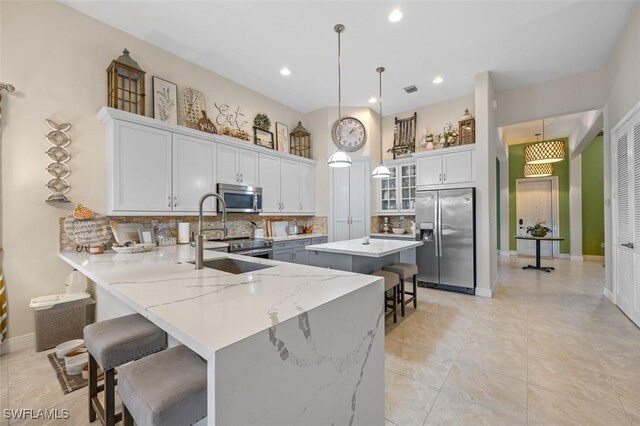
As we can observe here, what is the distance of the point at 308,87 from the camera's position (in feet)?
14.8

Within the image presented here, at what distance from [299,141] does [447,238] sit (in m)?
3.24

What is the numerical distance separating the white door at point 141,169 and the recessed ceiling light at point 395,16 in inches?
112

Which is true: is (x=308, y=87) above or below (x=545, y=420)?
above

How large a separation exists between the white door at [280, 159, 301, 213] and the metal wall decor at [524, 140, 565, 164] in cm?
553

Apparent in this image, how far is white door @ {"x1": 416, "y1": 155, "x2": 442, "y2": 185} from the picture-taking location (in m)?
4.60

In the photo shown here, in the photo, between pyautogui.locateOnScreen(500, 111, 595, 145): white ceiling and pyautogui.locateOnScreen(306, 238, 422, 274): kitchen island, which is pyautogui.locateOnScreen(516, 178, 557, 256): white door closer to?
pyautogui.locateOnScreen(500, 111, 595, 145): white ceiling

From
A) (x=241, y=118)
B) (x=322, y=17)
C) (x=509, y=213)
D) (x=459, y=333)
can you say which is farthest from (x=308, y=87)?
(x=509, y=213)

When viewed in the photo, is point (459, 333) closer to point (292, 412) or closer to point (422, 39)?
point (292, 412)

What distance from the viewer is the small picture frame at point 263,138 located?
14.9ft

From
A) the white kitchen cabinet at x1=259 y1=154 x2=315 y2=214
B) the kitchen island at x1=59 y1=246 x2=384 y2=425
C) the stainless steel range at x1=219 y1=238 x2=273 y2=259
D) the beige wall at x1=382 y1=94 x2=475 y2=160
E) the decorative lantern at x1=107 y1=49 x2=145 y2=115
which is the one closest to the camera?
the kitchen island at x1=59 y1=246 x2=384 y2=425

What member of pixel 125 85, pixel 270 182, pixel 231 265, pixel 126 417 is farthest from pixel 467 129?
pixel 126 417

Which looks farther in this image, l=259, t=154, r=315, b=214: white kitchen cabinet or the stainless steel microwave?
l=259, t=154, r=315, b=214: white kitchen cabinet

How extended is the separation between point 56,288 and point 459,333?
13.6ft

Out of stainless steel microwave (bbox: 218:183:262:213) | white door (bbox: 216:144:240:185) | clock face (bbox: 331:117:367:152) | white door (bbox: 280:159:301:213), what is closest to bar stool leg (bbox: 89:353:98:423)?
stainless steel microwave (bbox: 218:183:262:213)
